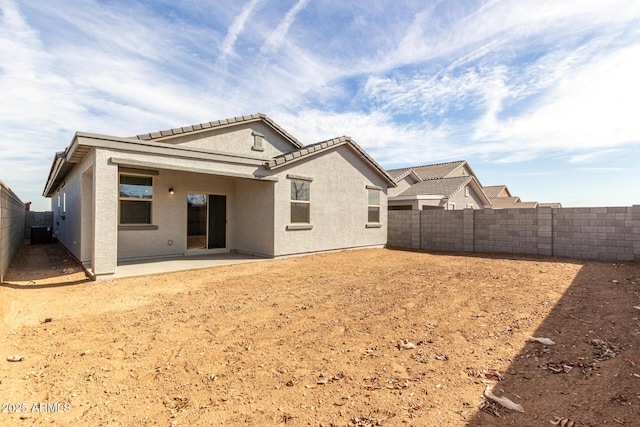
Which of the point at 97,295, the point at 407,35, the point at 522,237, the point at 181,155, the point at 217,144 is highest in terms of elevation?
the point at 407,35

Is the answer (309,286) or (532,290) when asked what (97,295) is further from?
(532,290)

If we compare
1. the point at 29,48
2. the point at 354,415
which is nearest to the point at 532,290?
the point at 354,415

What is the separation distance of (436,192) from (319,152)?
11564mm

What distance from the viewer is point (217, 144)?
12219mm

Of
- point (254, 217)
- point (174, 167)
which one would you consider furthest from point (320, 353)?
point (254, 217)

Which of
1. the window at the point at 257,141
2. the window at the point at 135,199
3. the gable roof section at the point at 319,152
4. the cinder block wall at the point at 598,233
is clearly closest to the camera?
the cinder block wall at the point at 598,233

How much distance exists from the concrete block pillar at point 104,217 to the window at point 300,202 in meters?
5.52

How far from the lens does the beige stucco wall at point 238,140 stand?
11573mm

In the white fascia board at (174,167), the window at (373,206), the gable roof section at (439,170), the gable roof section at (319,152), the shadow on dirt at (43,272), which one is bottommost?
the shadow on dirt at (43,272)

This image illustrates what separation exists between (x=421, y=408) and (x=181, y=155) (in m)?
8.28

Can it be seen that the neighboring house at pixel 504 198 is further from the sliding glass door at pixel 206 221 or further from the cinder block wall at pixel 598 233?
the sliding glass door at pixel 206 221

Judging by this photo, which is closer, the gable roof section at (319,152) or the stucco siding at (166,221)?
the stucco siding at (166,221)

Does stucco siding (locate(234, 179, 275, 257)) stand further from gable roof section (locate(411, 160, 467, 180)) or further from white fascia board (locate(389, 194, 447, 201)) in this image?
gable roof section (locate(411, 160, 467, 180))

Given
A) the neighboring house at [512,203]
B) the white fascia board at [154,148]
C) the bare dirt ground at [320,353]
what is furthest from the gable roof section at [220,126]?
the neighboring house at [512,203]
